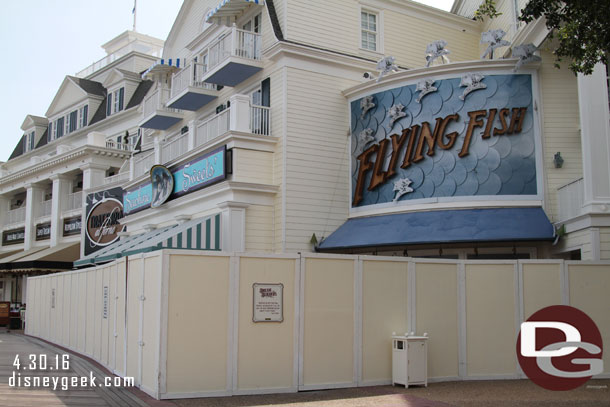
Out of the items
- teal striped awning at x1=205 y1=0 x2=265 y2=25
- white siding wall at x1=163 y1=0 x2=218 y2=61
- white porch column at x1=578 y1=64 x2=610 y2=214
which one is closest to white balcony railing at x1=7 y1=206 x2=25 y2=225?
white siding wall at x1=163 y1=0 x2=218 y2=61

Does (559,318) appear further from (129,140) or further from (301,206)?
(129,140)

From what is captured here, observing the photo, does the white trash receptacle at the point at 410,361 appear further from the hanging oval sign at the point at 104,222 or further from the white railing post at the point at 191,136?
the hanging oval sign at the point at 104,222

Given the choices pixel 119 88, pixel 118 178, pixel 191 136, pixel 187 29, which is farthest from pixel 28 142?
pixel 191 136

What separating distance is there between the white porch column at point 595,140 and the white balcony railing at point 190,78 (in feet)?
41.8

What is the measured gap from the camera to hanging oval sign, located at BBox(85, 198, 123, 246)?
3150 centimetres

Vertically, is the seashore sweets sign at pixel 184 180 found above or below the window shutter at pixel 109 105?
below

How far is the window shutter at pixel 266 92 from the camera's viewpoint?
20694 millimetres

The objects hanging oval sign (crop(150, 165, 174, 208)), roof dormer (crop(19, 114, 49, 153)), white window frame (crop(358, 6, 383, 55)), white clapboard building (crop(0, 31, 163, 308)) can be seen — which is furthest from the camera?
roof dormer (crop(19, 114, 49, 153))

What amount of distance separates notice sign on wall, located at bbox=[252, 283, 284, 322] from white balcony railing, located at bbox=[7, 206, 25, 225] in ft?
117

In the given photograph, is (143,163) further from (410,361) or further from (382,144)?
(410,361)

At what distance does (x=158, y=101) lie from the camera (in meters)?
26.3

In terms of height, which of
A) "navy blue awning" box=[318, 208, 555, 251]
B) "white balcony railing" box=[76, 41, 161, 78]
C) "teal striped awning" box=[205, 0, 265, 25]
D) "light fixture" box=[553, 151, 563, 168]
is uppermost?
"white balcony railing" box=[76, 41, 161, 78]

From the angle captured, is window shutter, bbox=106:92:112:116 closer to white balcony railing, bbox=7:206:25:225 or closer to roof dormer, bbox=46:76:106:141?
roof dormer, bbox=46:76:106:141

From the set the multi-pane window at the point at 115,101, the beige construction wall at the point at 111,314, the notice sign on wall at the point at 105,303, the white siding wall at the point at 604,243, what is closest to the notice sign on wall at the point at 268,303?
the beige construction wall at the point at 111,314
